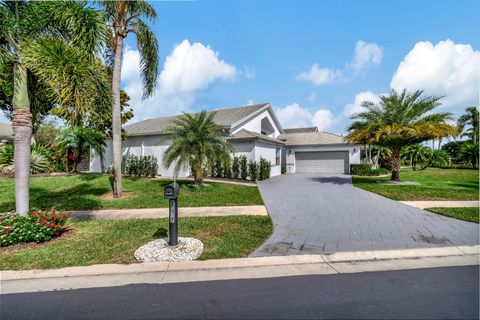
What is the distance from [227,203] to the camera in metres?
9.70

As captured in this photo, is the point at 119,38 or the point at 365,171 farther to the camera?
the point at 365,171

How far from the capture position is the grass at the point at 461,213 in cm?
713

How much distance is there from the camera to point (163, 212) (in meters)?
8.30

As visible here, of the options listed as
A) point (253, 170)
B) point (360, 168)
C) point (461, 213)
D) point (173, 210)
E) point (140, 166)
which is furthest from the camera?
point (360, 168)

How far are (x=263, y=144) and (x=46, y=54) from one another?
14421 millimetres

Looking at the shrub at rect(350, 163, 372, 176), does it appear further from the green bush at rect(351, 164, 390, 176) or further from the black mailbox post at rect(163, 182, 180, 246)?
the black mailbox post at rect(163, 182, 180, 246)

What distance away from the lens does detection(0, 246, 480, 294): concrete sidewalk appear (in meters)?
3.91

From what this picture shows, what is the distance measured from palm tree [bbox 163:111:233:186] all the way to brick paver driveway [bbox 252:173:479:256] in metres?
4.25

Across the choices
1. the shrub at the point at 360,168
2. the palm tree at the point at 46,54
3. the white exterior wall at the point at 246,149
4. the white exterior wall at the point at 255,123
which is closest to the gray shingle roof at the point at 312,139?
the white exterior wall at the point at 255,123

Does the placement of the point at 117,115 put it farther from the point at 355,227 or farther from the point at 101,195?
Answer: the point at 355,227

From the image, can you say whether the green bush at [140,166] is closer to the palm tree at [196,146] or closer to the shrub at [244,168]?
the palm tree at [196,146]

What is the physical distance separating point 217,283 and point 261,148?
47.6ft

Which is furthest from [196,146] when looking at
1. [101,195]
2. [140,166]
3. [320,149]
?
[320,149]

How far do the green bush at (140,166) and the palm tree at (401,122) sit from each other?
47.5ft
